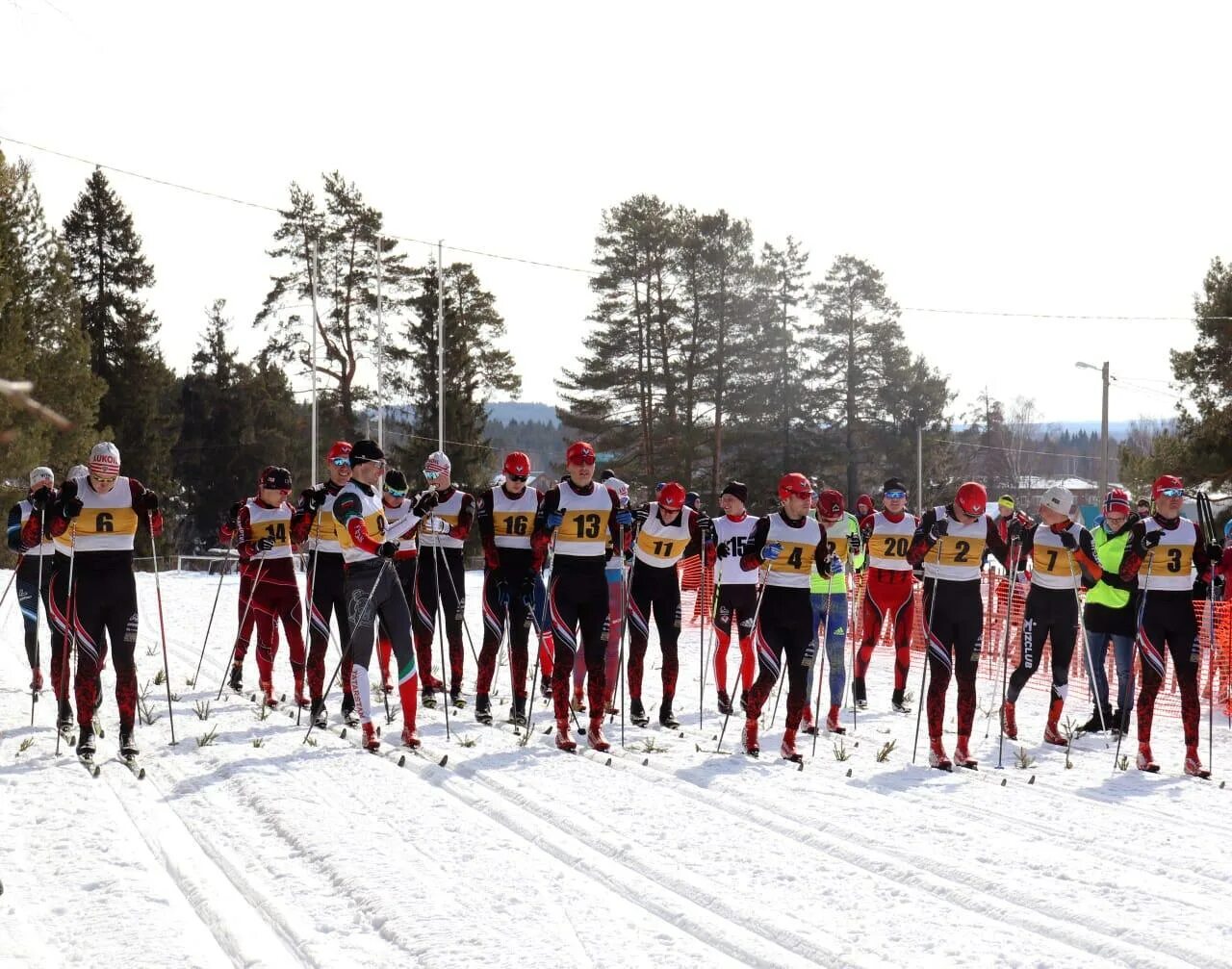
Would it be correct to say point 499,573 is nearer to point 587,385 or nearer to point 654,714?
point 654,714

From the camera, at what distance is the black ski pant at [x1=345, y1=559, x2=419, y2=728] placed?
29.1ft

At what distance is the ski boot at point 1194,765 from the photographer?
29.3 ft

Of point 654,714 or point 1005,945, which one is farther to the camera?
point 654,714

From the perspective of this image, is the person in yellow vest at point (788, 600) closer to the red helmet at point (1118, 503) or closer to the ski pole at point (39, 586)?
the red helmet at point (1118, 503)

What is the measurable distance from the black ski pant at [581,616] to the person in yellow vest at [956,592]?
93.9 inches

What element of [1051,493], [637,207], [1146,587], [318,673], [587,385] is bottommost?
[318,673]

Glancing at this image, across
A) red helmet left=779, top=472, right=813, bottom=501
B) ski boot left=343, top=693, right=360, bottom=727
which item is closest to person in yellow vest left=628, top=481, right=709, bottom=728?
red helmet left=779, top=472, right=813, bottom=501

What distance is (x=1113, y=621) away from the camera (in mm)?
10453

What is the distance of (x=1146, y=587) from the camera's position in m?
9.43

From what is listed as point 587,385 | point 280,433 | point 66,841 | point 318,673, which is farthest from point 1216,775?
point 280,433

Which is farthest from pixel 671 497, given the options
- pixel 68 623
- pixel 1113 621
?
pixel 68 623

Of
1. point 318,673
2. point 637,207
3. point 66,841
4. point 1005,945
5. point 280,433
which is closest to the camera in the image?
point 1005,945

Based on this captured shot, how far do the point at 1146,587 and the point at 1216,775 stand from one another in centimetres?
143

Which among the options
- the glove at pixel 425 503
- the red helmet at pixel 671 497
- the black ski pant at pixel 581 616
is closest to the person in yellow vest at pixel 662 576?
the red helmet at pixel 671 497
